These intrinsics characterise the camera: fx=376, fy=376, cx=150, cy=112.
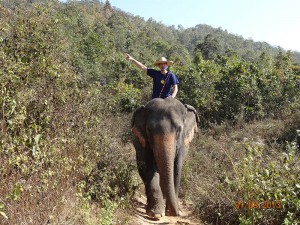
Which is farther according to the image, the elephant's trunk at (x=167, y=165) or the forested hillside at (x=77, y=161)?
the elephant's trunk at (x=167, y=165)

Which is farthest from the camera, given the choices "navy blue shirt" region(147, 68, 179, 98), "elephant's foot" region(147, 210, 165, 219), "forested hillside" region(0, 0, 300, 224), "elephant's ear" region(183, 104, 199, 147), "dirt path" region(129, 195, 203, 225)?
"navy blue shirt" region(147, 68, 179, 98)

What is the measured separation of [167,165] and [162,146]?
0.92 feet

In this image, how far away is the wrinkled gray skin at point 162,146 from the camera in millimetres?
5254

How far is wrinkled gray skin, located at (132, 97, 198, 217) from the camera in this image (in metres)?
5.25

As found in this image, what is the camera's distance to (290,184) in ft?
14.3

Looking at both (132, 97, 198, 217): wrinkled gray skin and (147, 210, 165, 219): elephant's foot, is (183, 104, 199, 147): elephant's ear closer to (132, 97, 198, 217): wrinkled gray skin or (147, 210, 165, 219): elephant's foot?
(132, 97, 198, 217): wrinkled gray skin

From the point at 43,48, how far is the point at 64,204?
4.43 m

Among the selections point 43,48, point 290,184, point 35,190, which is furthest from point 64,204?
point 43,48

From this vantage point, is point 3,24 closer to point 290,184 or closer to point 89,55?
point 290,184

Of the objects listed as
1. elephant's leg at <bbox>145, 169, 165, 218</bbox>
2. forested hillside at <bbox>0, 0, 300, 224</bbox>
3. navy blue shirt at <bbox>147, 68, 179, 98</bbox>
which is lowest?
elephant's leg at <bbox>145, 169, 165, 218</bbox>
